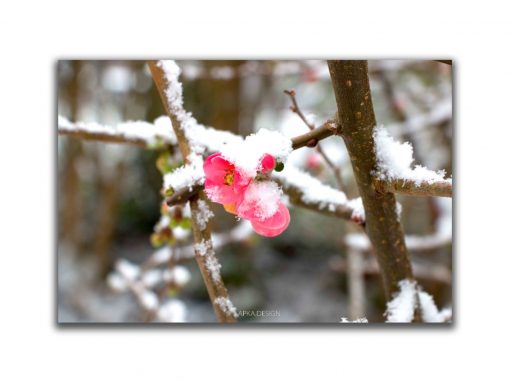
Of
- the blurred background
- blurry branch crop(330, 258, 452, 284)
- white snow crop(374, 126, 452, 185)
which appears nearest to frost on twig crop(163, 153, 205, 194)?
white snow crop(374, 126, 452, 185)

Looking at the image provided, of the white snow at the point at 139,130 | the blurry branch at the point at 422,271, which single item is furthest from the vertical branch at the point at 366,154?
the blurry branch at the point at 422,271

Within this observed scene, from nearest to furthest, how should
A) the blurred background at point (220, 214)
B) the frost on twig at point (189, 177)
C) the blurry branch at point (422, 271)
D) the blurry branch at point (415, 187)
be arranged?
the blurry branch at point (415, 187) < the frost on twig at point (189, 177) < the blurry branch at point (422, 271) < the blurred background at point (220, 214)

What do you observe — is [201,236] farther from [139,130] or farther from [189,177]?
[139,130]

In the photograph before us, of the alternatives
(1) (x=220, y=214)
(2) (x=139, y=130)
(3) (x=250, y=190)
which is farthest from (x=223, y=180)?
(1) (x=220, y=214)

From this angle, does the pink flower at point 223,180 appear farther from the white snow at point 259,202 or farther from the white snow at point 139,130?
the white snow at point 139,130

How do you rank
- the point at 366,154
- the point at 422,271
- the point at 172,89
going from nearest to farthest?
the point at 366,154 < the point at 172,89 < the point at 422,271

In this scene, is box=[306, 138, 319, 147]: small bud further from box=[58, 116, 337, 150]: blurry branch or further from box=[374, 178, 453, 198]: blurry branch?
box=[58, 116, 337, 150]: blurry branch
